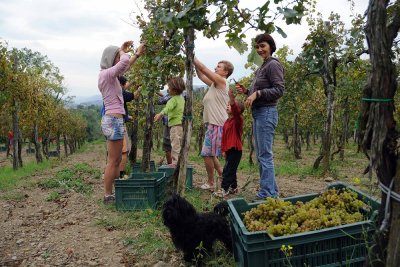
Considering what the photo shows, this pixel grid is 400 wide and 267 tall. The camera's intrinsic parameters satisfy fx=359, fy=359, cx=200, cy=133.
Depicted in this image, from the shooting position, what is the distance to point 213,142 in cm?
577

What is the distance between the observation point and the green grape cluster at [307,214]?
2580mm

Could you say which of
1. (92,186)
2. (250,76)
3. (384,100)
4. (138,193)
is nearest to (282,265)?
(384,100)

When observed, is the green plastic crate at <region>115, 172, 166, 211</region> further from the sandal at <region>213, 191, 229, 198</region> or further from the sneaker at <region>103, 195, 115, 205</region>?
the sandal at <region>213, 191, 229, 198</region>

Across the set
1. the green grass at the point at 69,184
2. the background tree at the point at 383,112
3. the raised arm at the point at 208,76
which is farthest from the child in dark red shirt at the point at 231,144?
the background tree at the point at 383,112

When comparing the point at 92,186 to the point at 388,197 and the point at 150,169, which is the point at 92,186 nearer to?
the point at 150,169

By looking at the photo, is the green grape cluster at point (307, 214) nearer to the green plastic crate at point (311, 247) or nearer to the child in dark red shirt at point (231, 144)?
the green plastic crate at point (311, 247)

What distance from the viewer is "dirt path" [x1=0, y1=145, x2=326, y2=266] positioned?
3838 mm

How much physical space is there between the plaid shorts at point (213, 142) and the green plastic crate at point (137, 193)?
3.15ft

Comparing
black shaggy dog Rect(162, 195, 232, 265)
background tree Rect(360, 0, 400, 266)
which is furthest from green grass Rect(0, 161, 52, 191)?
background tree Rect(360, 0, 400, 266)

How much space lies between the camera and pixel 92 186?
25.3 ft

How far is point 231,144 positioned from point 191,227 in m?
2.41

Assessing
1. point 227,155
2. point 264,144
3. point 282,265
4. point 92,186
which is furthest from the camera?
point 92,186

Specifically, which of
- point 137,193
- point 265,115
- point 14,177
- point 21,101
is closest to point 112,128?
point 137,193

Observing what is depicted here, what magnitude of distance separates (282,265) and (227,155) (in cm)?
332
